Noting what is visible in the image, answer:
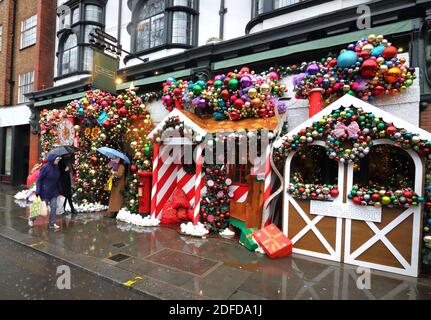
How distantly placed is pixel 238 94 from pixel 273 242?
12.8 feet

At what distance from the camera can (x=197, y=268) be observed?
14.5 ft

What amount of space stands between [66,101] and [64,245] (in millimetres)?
9647

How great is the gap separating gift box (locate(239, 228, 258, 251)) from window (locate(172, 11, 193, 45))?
740 centimetres

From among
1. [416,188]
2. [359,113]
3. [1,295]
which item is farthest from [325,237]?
[1,295]

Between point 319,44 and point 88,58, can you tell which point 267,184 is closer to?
point 319,44

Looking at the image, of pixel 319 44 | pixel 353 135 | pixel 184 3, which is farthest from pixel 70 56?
pixel 353 135

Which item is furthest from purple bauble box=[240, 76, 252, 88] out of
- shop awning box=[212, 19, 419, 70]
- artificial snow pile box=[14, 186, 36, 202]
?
artificial snow pile box=[14, 186, 36, 202]

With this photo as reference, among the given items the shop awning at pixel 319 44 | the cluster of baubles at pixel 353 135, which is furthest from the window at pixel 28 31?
the cluster of baubles at pixel 353 135

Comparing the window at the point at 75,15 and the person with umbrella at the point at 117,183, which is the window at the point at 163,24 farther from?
the person with umbrella at the point at 117,183

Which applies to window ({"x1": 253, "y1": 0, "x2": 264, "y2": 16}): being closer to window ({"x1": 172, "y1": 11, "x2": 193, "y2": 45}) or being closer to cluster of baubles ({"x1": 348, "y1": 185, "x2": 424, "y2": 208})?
window ({"x1": 172, "y1": 11, "x2": 193, "y2": 45})

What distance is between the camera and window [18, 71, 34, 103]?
14.2m

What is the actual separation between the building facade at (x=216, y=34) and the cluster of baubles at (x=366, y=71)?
1.77 feet

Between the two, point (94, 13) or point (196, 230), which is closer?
point (196, 230)

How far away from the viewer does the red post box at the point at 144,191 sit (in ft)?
25.1
